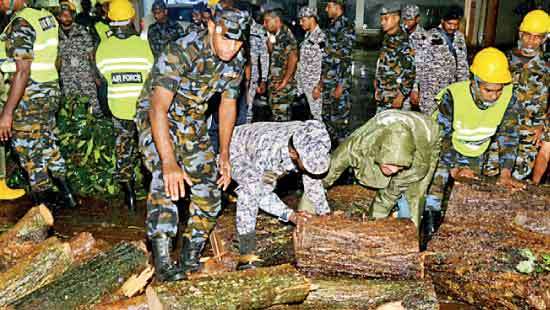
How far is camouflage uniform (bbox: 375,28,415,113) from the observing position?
263 inches

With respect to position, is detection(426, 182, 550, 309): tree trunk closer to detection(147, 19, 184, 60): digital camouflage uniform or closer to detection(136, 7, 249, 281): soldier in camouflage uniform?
detection(136, 7, 249, 281): soldier in camouflage uniform

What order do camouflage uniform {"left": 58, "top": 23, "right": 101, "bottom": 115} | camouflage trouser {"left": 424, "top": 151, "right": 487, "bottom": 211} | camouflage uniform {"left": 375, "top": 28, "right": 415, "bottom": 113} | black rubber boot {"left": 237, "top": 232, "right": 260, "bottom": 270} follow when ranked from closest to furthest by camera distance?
black rubber boot {"left": 237, "top": 232, "right": 260, "bottom": 270}
camouflage trouser {"left": 424, "top": 151, "right": 487, "bottom": 211}
camouflage uniform {"left": 375, "top": 28, "right": 415, "bottom": 113}
camouflage uniform {"left": 58, "top": 23, "right": 101, "bottom": 115}

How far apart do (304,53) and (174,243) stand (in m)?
3.82

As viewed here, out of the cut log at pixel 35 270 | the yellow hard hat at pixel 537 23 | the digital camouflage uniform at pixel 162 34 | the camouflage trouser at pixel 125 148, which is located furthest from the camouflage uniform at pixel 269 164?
the digital camouflage uniform at pixel 162 34

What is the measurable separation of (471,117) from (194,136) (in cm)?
232

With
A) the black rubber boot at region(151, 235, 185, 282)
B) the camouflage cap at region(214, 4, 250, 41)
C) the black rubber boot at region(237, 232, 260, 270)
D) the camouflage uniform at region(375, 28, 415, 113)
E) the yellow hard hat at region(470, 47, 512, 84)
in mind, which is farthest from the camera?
the camouflage uniform at region(375, 28, 415, 113)

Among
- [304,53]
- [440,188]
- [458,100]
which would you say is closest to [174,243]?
[440,188]

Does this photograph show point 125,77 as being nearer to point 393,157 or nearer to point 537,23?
point 393,157

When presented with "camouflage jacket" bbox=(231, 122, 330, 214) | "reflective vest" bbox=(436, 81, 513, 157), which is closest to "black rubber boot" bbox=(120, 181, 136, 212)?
"camouflage jacket" bbox=(231, 122, 330, 214)

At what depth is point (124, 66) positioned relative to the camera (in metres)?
5.17

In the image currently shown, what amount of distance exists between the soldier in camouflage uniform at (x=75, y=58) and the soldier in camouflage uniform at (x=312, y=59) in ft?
9.04

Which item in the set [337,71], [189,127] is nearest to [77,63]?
[337,71]

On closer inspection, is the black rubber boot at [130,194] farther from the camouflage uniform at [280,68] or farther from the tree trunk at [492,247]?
the tree trunk at [492,247]

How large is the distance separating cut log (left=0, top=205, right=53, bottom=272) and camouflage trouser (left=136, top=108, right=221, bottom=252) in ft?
2.78
